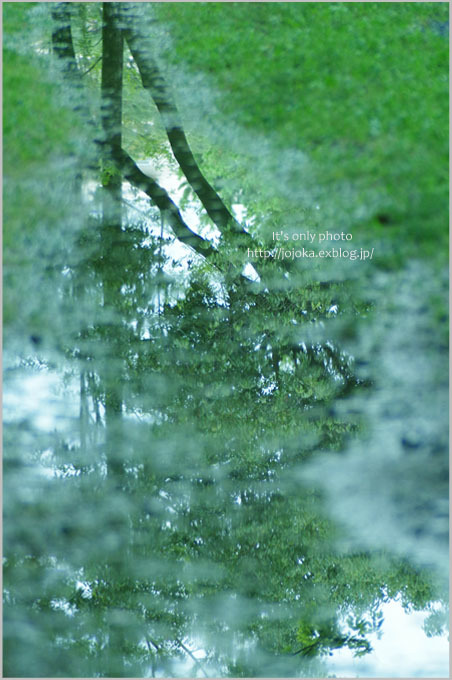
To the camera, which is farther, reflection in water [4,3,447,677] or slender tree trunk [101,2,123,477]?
slender tree trunk [101,2,123,477]

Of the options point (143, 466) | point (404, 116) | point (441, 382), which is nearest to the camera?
point (143, 466)

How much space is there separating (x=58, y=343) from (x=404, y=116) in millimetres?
2402

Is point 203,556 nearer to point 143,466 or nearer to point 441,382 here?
point 143,466

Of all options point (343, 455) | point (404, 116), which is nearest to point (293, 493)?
point (343, 455)

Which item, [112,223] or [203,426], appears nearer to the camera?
[203,426]

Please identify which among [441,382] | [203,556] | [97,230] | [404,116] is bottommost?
[203,556]

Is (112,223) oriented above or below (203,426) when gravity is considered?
above

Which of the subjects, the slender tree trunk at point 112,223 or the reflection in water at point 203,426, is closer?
the reflection in water at point 203,426

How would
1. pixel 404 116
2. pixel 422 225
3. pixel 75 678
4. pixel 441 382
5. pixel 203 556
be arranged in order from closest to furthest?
pixel 75 678 → pixel 203 556 → pixel 441 382 → pixel 422 225 → pixel 404 116

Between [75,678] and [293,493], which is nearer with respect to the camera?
[75,678]

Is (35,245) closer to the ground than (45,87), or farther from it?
closer to the ground

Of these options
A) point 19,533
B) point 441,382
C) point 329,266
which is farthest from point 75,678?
point 329,266

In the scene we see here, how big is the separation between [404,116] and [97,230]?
1934 mm

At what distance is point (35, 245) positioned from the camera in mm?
3566
